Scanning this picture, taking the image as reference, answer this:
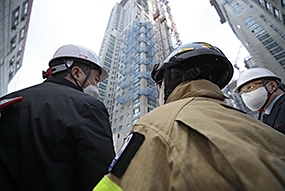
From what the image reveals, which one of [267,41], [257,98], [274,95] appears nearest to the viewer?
[274,95]

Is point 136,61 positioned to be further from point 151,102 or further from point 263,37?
point 263,37

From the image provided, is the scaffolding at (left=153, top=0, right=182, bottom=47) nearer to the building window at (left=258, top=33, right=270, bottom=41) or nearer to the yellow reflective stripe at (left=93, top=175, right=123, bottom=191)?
the building window at (left=258, top=33, right=270, bottom=41)

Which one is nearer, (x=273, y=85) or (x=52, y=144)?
(x=52, y=144)

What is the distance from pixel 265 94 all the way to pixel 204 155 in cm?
508

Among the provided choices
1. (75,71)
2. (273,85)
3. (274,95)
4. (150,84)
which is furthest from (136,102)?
(75,71)

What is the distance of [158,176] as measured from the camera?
65 centimetres

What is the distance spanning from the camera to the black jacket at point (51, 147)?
1.16 metres

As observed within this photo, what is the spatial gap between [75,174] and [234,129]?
1547 millimetres

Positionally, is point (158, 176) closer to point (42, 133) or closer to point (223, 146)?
point (223, 146)

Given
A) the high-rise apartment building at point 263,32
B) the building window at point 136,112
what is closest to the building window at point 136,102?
the building window at point 136,112

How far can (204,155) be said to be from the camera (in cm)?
64

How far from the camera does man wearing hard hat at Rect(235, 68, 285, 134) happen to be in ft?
11.2

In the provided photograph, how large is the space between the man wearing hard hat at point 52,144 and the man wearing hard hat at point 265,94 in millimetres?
4256

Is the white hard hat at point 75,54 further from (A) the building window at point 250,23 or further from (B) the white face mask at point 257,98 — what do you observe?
(A) the building window at point 250,23
